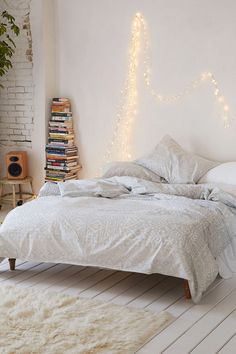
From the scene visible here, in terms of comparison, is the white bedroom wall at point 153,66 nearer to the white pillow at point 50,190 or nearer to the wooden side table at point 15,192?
the wooden side table at point 15,192

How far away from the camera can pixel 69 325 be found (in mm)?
2971

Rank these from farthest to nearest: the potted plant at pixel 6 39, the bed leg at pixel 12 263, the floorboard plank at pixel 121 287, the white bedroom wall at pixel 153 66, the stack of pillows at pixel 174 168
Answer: the potted plant at pixel 6 39 → the white bedroom wall at pixel 153 66 → the stack of pillows at pixel 174 168 → the bed leg at pixel 12 263 → the floorboard plank at pixel 121 287

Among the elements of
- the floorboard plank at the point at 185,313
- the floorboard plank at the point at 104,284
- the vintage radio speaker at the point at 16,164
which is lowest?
the floorboard plank at the point at 104,284

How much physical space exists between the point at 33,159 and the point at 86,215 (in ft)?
7.58

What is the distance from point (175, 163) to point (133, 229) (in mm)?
1385

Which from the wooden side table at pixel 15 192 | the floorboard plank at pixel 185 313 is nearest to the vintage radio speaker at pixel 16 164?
the wooden side table at pixel 15 192

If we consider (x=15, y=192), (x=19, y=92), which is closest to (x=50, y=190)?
(x=15, y=192)

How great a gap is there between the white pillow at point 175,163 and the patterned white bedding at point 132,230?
44 centimetres

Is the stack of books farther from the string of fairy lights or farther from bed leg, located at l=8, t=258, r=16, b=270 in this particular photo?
bed leg, located at l=8, t=258, r=16, b=270

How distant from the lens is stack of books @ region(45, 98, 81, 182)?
18.5ft

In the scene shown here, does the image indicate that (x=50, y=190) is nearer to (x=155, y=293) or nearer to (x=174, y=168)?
(x=174, y=168)

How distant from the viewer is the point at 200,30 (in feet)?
16.3

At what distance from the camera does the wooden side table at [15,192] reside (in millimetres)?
5668

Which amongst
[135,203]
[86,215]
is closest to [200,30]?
[135,203]
